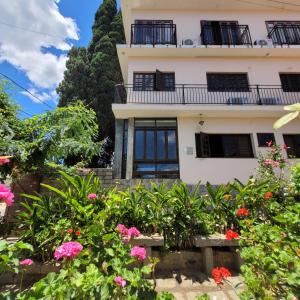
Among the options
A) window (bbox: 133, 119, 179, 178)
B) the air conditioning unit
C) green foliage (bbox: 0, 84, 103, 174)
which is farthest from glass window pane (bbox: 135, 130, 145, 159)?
the air conditioning unit

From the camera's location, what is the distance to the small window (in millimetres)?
9472

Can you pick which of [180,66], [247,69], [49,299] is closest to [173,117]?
[180,66]

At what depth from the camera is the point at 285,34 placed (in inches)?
452

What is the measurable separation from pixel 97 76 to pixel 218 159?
37.2ft

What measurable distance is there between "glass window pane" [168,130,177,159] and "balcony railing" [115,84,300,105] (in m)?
1.63

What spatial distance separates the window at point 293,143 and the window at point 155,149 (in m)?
5.18

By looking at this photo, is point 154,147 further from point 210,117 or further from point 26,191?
point 26,191

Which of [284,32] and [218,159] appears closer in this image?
[218,159]

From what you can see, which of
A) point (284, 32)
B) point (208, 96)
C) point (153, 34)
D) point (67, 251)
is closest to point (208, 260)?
point (67, 251)

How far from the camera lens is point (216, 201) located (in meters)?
3.72

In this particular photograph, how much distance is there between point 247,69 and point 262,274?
11049 mm

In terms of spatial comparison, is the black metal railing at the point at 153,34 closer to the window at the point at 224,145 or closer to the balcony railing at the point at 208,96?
→ the balcony railing at the point at 208,96

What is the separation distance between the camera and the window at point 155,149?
30.2 feet

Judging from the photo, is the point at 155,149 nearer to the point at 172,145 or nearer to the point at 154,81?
the point at 172,145
